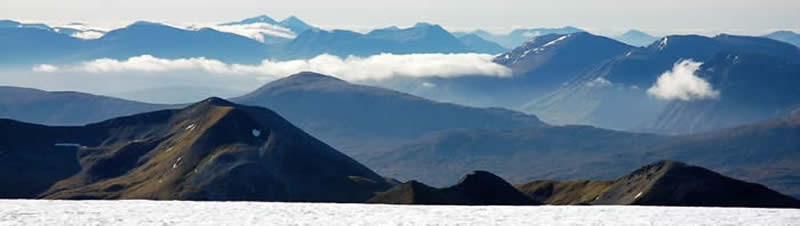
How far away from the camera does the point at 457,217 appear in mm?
54312

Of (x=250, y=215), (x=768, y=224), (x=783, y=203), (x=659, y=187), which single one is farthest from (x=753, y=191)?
(x=250, y=215)

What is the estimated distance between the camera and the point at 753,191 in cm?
19688

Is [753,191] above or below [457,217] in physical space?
below

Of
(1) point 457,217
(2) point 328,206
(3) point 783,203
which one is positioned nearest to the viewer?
(1) point 457,217

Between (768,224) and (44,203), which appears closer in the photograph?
(768,224)

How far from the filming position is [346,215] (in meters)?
54.7

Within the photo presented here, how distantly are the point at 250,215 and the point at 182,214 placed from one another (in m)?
4.12

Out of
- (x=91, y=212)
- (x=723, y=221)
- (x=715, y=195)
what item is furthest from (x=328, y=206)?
(x=715, y=195)

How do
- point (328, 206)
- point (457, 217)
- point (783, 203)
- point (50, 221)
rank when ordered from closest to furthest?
point (50, 221) < point (457, 217) < point (328, 206) < point (783, 203)

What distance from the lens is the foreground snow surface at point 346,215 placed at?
52094mm

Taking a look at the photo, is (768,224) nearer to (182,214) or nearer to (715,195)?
(182,214)

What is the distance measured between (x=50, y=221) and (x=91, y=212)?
3231 millimetres

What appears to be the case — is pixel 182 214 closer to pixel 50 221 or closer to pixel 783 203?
Answer: pixel 50 221

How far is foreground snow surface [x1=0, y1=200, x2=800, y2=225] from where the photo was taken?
52.1 metres
